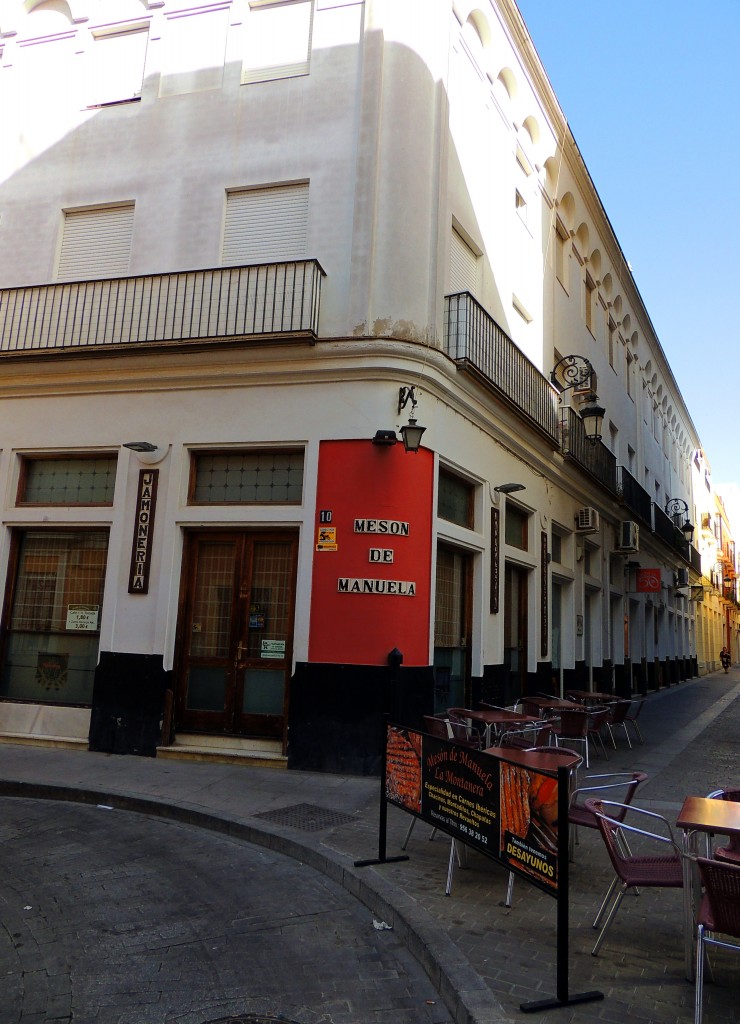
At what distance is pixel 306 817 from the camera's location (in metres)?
6.85

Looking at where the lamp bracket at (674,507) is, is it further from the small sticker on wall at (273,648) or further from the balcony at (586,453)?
the small sticker on wall at (273,648)

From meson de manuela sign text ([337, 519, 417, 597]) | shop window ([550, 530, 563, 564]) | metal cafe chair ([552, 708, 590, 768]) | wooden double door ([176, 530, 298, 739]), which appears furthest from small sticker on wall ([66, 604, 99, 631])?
shop window ([550, 530, 563, 564])

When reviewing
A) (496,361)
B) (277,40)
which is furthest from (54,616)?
(277,40)

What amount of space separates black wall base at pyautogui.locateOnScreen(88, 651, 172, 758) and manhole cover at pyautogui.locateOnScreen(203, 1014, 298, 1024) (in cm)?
618

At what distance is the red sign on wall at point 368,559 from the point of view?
8.88 m

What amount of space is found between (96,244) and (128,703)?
21.8ft

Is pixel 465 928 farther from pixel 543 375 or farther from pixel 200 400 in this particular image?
pixel 543 375

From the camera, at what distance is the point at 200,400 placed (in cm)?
995

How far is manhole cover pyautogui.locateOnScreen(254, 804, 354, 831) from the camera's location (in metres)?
6.60

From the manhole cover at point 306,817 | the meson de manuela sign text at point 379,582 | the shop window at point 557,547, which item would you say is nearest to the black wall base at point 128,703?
the meson de manuela sign text at point 379,582

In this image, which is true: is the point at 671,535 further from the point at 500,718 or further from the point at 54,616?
the point at 54,616

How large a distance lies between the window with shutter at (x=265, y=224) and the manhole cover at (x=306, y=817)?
684 centimetres

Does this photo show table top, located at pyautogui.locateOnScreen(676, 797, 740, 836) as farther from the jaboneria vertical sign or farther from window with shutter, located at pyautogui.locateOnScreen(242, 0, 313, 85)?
window with shutter, located at pyautogui.locateOnScreen(242, 0, 313, 85)

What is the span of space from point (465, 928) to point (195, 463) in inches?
278
